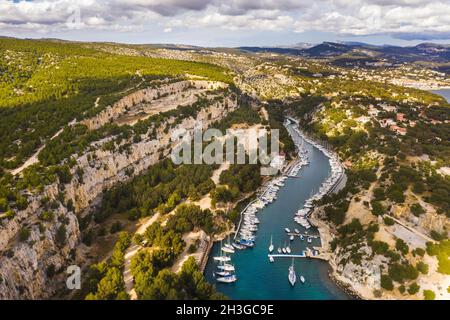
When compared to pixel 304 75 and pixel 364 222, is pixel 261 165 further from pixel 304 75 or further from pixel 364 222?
pixel 304 75

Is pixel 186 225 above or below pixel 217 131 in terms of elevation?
below

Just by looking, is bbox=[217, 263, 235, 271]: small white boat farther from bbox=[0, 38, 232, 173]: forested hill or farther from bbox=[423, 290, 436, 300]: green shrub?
bbox=[0, 38, 232, 173]: forested hill

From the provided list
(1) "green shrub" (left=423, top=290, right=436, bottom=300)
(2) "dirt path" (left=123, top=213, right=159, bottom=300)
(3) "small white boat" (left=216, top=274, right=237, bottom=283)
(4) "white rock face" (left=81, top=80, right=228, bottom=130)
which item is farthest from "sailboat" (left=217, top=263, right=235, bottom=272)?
(4) "white rock face" (left=81, top=80, right=228, bottom=130)

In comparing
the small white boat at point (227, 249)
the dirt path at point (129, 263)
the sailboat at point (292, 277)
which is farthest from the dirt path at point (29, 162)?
the sailboat at point (292, 277)

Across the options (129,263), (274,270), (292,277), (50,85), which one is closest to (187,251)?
(129,263)

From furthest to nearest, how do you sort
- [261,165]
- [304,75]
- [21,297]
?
1. [304,75]
2. [261,165]
3. [21,297]

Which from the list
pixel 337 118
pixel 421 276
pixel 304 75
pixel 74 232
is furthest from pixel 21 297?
pixel 304 75
